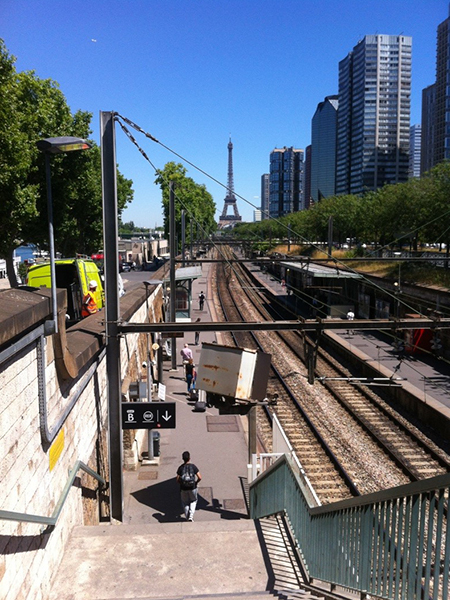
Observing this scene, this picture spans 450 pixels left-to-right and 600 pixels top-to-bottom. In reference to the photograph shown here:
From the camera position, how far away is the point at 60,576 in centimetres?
568

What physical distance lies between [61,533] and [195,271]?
69.5 ft

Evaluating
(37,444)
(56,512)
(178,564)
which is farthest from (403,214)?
(37,444)

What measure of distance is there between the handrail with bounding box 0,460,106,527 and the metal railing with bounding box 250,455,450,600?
263 cm

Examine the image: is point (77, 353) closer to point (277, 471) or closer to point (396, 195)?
point (277, 471)

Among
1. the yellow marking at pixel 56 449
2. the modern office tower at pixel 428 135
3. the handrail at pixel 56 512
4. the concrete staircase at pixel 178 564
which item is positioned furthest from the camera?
the modern office tower at pixel 428 135

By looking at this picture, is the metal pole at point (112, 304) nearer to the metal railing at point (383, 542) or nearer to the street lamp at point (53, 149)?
the street lamp at point (53, 149)

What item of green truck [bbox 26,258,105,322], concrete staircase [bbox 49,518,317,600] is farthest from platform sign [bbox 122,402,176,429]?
green truck [bbox 26,258,105,322]

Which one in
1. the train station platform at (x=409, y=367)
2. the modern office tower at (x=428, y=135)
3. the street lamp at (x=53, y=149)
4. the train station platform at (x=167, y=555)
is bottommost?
the train station platform at (x=409, y=367)

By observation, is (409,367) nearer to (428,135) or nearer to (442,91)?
(442,91)

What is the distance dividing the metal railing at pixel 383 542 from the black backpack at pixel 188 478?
2674mm

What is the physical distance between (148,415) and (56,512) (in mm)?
3133

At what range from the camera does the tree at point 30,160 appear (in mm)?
14422

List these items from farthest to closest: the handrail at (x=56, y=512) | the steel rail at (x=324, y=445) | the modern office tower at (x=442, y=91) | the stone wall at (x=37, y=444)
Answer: the modern office tower at (x=442, y=91) → the steel rail at (x=324, y=445) → the stone wall at (x=37, y=444) → the handrail at (x=56, y=512)

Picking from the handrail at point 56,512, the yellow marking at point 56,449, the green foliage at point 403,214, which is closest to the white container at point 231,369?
the handrail at point 56,512
